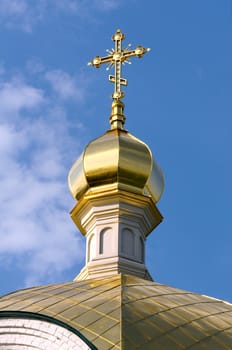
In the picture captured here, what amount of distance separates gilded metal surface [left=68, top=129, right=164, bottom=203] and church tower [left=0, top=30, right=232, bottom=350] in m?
0.01

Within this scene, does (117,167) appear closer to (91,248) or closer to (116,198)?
(116,198)

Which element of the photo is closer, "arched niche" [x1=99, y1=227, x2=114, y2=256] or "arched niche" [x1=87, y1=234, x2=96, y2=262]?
"arched niche" [x1=99, y1=227, x2=114, y2=256]

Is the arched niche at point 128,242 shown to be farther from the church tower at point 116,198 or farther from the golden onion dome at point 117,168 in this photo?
the golden onion dome at point 117,168

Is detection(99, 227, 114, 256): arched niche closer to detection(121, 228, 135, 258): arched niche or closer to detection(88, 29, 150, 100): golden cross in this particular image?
detection(121, 228, 135, 258): arched niche

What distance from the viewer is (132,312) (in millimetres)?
12648

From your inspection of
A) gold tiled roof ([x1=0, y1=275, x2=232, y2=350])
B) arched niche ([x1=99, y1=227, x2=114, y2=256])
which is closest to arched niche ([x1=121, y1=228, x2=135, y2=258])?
arched niche ([x1=99, y1=227, x2=114, y2=256])

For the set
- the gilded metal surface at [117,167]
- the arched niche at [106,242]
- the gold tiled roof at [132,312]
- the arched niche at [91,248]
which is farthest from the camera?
the gilded metal surface at [117,167]

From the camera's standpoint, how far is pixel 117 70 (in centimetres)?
1739

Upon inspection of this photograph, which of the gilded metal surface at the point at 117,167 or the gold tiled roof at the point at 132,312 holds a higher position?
the gilded metal surface at the point at 117,167

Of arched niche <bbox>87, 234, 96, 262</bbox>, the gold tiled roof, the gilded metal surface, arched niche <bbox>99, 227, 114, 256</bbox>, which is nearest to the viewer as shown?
the gold tiled roof

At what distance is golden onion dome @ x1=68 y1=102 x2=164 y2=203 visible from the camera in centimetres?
1616

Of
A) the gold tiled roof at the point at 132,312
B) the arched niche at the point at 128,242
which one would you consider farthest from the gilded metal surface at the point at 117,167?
the gold tiled roof at the point at 132,312

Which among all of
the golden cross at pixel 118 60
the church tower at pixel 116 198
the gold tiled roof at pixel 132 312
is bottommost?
the gold tiled roof at pixel 132 312

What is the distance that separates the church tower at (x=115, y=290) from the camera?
12.3 metres
